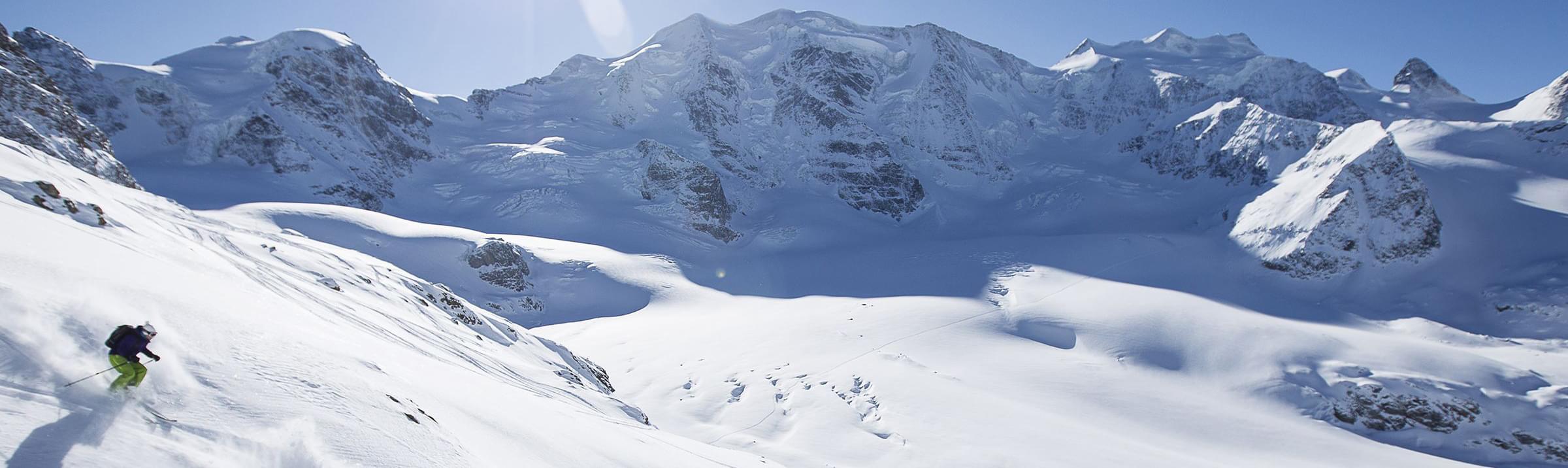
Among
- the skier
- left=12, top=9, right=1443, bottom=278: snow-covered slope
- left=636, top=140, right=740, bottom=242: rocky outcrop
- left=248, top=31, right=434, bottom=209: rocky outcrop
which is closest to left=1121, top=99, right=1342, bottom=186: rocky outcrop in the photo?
left=12, top=9, right=1443, bottom=278: snow-covered slope

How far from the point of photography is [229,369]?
6348 millimetres

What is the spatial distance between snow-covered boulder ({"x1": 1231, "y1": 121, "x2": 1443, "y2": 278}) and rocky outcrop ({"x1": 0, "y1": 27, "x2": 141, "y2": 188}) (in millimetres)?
67897

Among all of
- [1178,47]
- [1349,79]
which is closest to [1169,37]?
[1178,47]

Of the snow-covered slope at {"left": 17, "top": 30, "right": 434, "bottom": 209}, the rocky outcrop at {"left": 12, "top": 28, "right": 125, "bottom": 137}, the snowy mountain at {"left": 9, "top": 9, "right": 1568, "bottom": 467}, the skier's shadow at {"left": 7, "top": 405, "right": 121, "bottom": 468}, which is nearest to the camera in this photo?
the skier's shadow at {"left": 7, "top": 405, "right": 121, "bottom": 468}

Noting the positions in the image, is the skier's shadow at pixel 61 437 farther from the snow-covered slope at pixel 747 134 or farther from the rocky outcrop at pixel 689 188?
the rocky outcrop at pixel 689 188

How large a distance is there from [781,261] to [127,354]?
5765 centimetres

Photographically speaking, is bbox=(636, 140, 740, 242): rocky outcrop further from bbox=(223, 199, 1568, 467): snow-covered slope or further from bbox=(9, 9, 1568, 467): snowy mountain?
bbox=(223, 199, 1568, 467): snow-covered slope

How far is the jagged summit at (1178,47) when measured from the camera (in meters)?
120

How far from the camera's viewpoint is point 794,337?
34.2 m

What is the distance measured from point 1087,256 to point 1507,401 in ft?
86.4

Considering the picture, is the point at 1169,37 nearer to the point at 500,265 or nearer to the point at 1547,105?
the point at 1547,105

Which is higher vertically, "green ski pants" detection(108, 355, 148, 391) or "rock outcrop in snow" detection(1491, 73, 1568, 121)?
"rock outcrop in snow" detection(1491, 73, 1568, 121)

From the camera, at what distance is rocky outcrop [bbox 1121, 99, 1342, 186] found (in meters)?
63.3

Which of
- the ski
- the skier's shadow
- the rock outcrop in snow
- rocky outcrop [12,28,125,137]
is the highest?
the rock outcrop in snow
